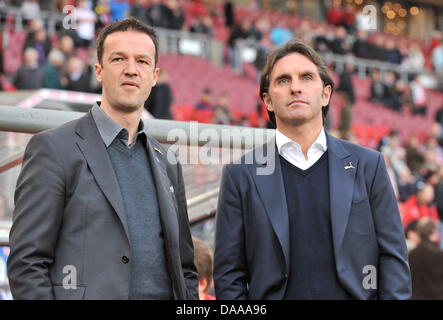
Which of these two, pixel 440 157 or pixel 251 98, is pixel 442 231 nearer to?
pixel 440 157

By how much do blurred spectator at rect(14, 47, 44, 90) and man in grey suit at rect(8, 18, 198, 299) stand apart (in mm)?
7176

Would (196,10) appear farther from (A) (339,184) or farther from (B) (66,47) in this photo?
(A) (339,184)

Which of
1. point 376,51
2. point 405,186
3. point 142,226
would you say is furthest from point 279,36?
point 142,226

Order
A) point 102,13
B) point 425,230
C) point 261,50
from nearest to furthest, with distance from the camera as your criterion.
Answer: point 425,230 < point 102,13 < point 261,50

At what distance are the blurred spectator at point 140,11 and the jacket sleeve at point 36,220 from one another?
12.3 meters

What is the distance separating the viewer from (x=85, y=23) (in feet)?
38.8

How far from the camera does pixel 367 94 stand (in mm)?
19891

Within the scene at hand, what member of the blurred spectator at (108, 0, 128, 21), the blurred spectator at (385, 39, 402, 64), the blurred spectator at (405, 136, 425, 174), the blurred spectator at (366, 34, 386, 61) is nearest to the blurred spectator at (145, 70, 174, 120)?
the blurred spectator at (108, 0, 128, 21)

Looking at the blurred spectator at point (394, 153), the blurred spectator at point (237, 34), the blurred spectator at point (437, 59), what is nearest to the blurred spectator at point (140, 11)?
the blurred spectator at point (237, 34)

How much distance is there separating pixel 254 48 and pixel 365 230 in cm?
1545

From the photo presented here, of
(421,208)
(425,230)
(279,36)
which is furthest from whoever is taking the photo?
(279,36)

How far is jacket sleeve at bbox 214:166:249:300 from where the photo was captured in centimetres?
262

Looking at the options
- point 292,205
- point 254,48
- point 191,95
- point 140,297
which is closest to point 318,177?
point 292,205

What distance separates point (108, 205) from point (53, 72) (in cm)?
744
